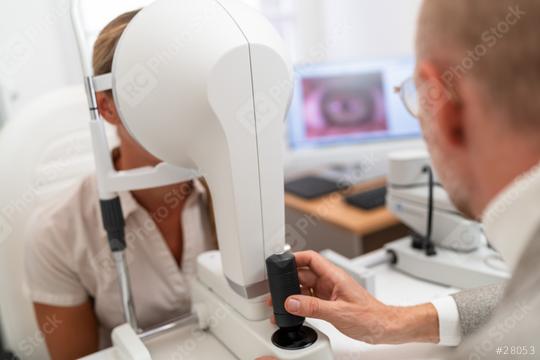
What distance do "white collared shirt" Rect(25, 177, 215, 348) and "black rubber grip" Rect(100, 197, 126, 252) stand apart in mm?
224

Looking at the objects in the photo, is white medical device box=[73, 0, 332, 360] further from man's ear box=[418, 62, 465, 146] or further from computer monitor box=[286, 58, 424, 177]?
computer monitor box=[286, 58, 424, 177]

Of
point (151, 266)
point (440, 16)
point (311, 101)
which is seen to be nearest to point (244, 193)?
point (440, 16)

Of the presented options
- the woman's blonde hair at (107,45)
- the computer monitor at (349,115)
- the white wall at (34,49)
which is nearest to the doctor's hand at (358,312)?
the woman's blonde hair at (107,45)

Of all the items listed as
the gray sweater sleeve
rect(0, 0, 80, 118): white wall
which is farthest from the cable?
rect(0, 0, 80, 118): white wall

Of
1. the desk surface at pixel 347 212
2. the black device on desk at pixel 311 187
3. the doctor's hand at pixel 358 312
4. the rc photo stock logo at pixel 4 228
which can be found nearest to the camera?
the doctor's hand at pixel 358 312

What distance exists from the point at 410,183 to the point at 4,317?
3.46 feet

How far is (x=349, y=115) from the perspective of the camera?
1.90m

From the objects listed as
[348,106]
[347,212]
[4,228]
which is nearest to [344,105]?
[348,106]

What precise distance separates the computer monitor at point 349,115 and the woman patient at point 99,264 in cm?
91

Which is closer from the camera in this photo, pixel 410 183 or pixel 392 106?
pixel 410 183

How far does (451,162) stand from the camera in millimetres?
512

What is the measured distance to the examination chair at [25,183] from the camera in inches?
43.7

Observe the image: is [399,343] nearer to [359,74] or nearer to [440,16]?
[440,16]

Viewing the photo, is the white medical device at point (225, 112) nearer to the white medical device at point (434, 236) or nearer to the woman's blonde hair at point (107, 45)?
the woman's blonde hair at point (107, 45)
